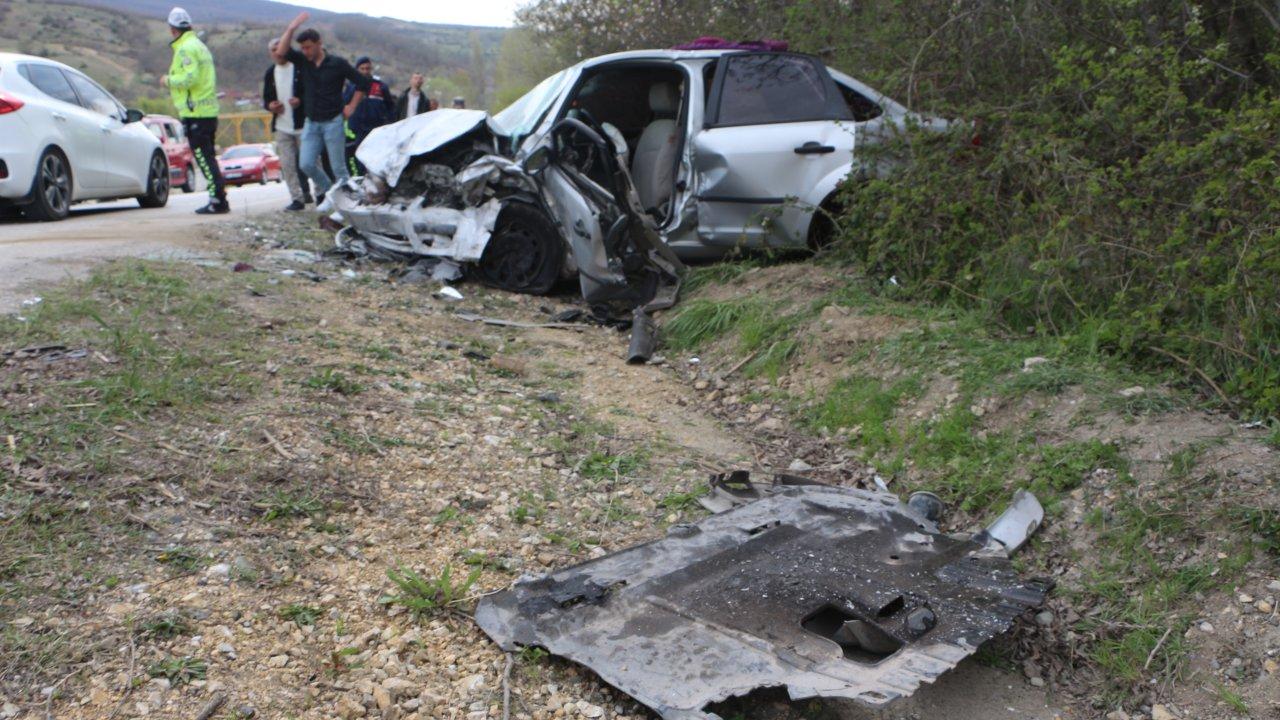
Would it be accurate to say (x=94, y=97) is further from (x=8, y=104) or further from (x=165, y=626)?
(x=165, y=626)

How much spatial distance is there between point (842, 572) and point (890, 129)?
3.60 m

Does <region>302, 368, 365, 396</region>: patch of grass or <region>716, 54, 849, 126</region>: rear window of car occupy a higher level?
<region>716, 54, 849, 126</region>: rear window of car

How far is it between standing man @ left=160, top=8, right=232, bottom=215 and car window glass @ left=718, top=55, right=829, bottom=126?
5163mm

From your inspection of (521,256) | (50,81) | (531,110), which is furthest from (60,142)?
(521,256)

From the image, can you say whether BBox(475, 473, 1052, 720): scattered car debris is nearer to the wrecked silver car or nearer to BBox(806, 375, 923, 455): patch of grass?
BBox(806, 375, 923, 455): patch of grass

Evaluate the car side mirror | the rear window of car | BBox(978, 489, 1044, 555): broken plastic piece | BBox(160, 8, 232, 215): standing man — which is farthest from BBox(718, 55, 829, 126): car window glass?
BBox(160, 8, 232, 215): standing man

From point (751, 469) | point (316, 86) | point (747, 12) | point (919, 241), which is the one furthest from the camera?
point (747, 12)

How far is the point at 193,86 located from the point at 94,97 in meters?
1.63

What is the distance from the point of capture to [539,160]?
6.41 metres

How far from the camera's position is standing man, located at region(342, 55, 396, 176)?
36.5 ft

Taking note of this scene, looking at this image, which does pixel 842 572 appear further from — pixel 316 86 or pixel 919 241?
pixel 316 86

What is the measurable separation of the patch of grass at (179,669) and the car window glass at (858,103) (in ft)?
17.7

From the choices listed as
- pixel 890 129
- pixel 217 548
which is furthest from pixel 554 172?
pixel 217 548

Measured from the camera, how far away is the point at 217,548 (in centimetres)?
290
